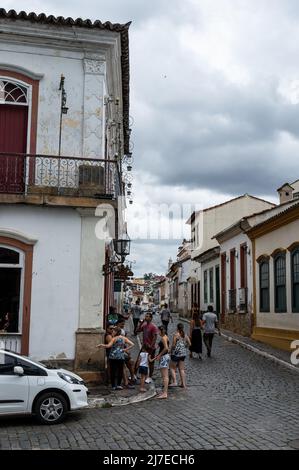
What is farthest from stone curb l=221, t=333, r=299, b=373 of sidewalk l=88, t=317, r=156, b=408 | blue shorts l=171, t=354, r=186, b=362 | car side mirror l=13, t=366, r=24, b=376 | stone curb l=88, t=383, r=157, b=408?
car side mirror l=13, t=366, r=24, b=376

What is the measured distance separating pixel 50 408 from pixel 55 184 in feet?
18.1

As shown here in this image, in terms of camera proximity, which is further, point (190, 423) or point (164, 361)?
point (164, 361)

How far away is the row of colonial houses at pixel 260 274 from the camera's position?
18.3 metres

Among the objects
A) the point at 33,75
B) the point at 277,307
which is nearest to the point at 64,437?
the point at 33,75

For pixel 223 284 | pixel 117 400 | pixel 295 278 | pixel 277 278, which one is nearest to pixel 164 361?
pixel 117 400

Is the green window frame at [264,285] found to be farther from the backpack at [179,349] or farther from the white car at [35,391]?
the white car at [35,391]

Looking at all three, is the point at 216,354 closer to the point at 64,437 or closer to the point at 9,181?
the point at 9,181

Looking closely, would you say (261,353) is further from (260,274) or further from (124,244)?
(124,244)

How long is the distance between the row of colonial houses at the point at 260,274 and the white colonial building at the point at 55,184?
7.22m

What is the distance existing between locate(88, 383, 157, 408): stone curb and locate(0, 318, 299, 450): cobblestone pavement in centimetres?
28

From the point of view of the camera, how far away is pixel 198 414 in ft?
31.8

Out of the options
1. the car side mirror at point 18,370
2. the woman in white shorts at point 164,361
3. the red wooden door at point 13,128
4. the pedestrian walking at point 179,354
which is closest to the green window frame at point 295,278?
the pedestrian walking at point 179,354

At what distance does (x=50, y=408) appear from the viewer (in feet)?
30.3

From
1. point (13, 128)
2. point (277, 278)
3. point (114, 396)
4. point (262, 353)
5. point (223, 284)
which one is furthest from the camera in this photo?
point (223, 284)
